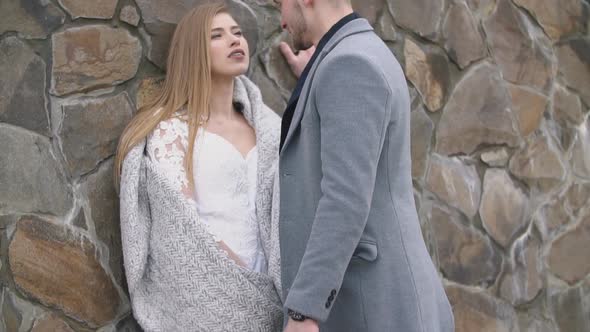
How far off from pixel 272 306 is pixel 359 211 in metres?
0.67

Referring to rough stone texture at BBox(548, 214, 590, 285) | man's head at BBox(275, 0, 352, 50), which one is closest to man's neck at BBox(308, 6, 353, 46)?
man's head at BBox(275, 0, 352, 50)

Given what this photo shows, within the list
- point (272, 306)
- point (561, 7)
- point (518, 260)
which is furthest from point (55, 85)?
point (561, 7)

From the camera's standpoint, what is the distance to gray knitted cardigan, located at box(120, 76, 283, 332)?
2.44 meters

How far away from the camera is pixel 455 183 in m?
3.68

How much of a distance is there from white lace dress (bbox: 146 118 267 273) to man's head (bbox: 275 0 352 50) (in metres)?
0.47

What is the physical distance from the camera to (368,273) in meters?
2.04

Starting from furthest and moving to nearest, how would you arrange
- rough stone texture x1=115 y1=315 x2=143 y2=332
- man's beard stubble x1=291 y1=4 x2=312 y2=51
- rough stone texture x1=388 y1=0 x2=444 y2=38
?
rough stone texture x1=388 y1=0 x2=444 y2=38, rough stone texture x1=115 y1=315 x2=143 y2=332, man's beard stubble x1=291 y1=4 x2=312 y2=51

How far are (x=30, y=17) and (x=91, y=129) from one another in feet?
1.07

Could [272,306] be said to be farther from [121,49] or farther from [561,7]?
[561,7]

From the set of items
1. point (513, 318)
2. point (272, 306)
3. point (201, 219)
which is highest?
point (201, 219)

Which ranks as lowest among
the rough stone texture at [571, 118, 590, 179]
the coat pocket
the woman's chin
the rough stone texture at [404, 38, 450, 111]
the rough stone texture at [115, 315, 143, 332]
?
the rough stone texture at [571, 118, 590, 179]

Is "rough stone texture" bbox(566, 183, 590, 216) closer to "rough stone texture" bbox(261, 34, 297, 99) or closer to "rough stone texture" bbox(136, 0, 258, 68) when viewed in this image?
"rough stone texture" bbox(261, 34, 297, 99)

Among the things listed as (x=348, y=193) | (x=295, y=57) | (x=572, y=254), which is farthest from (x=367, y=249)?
(x=572, y=254)

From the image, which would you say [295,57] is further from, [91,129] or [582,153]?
[582,153]
